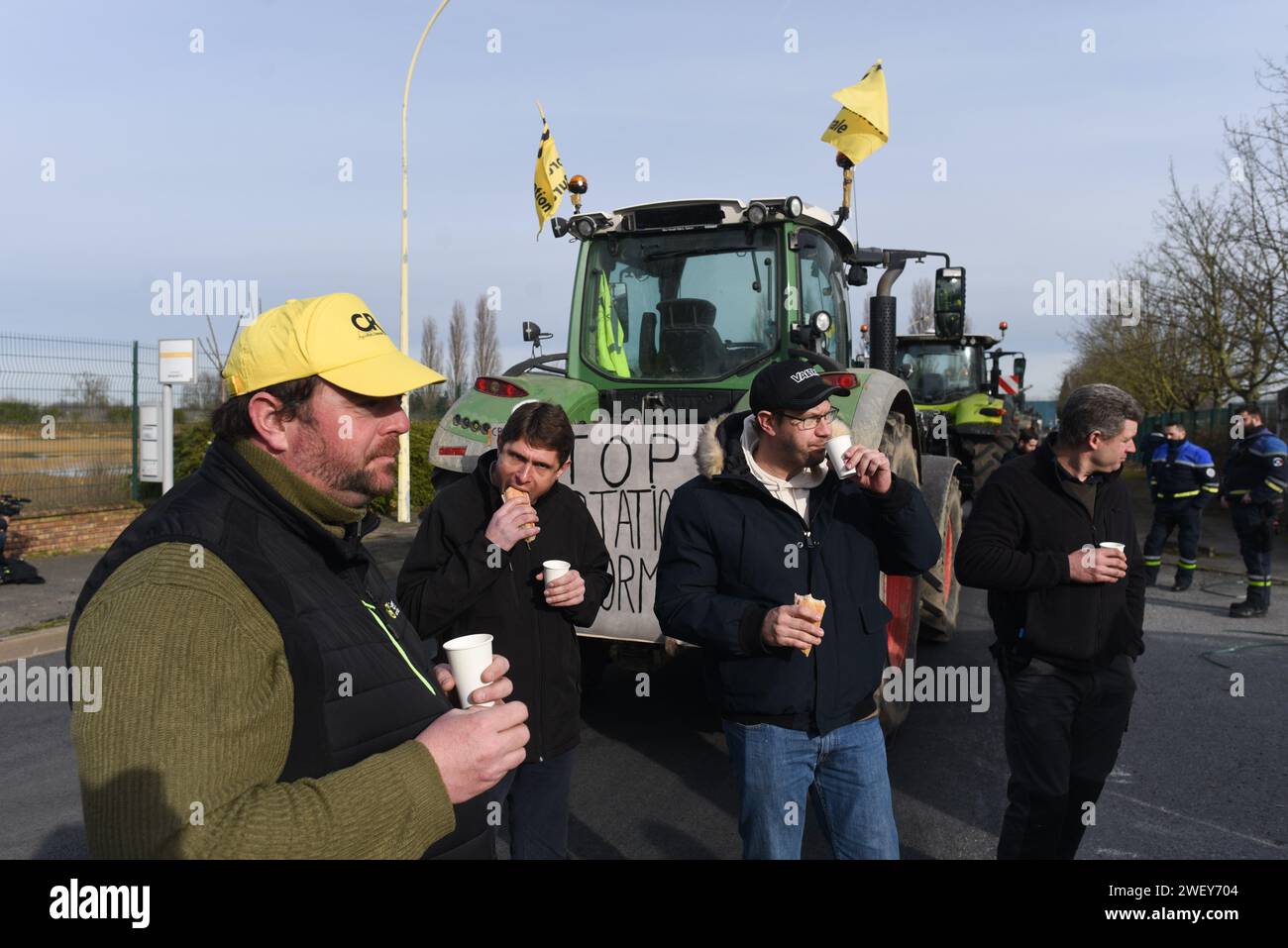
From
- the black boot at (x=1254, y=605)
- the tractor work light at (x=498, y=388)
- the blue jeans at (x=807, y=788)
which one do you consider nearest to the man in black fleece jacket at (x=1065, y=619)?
the blue jeans at (x=807, y=788)

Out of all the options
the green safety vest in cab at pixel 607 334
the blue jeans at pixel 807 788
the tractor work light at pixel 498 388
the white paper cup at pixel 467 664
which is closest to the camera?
the white paper cup at pixel 467 664

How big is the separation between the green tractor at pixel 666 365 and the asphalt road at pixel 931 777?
0.49 meters

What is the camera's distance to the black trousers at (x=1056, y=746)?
3.11 m

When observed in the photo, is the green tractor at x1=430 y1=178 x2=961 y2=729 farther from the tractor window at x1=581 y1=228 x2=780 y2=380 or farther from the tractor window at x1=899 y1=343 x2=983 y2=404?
the tractor window at x1=899 y1=343 x2=983 y2=404

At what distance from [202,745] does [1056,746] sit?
278cm

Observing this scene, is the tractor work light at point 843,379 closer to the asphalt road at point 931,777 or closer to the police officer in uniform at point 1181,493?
the asphalt road at point 931,777

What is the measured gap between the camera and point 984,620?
27.0ft

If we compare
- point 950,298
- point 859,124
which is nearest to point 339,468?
point 859,124

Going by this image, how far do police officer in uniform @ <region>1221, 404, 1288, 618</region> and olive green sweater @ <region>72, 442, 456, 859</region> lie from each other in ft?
30.0

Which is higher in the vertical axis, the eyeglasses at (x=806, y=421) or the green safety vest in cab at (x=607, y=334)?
the green safety vest in cab at (x=607, y=334)

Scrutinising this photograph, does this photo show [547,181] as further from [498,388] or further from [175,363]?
[175,363]
